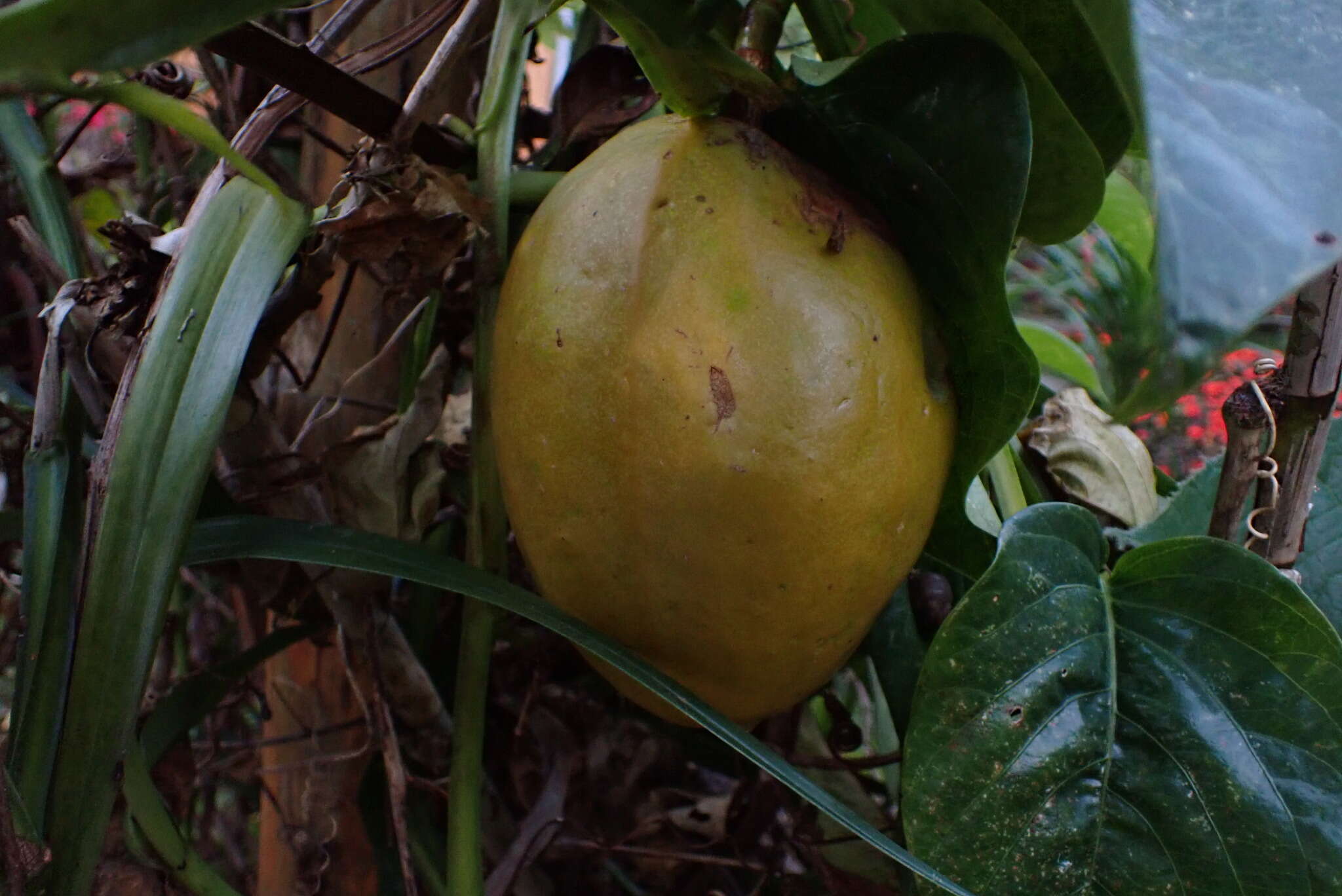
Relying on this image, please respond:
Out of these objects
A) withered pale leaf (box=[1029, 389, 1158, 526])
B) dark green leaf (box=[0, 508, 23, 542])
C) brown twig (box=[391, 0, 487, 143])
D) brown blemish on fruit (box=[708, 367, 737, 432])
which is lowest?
withered pale leaf (box=[1029, 389, 1158, 526])

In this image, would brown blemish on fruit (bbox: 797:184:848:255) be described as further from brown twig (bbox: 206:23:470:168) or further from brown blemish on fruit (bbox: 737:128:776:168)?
brown twig (bbox: 206:23:470:168)

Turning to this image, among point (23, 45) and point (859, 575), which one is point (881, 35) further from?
point (23, 45)

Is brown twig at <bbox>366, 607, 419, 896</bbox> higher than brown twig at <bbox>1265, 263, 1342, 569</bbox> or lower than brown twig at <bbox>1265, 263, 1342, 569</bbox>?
lower

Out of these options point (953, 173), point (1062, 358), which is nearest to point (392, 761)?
point (953, 173)

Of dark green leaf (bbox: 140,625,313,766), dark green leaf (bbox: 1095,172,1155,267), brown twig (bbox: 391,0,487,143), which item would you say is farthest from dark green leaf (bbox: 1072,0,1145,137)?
dark green leaf (bbox: 140,625,313,766)

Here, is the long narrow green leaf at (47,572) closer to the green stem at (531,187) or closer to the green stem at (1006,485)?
the green stem at (531,187)

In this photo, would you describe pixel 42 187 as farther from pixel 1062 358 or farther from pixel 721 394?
pixel 1062 358
